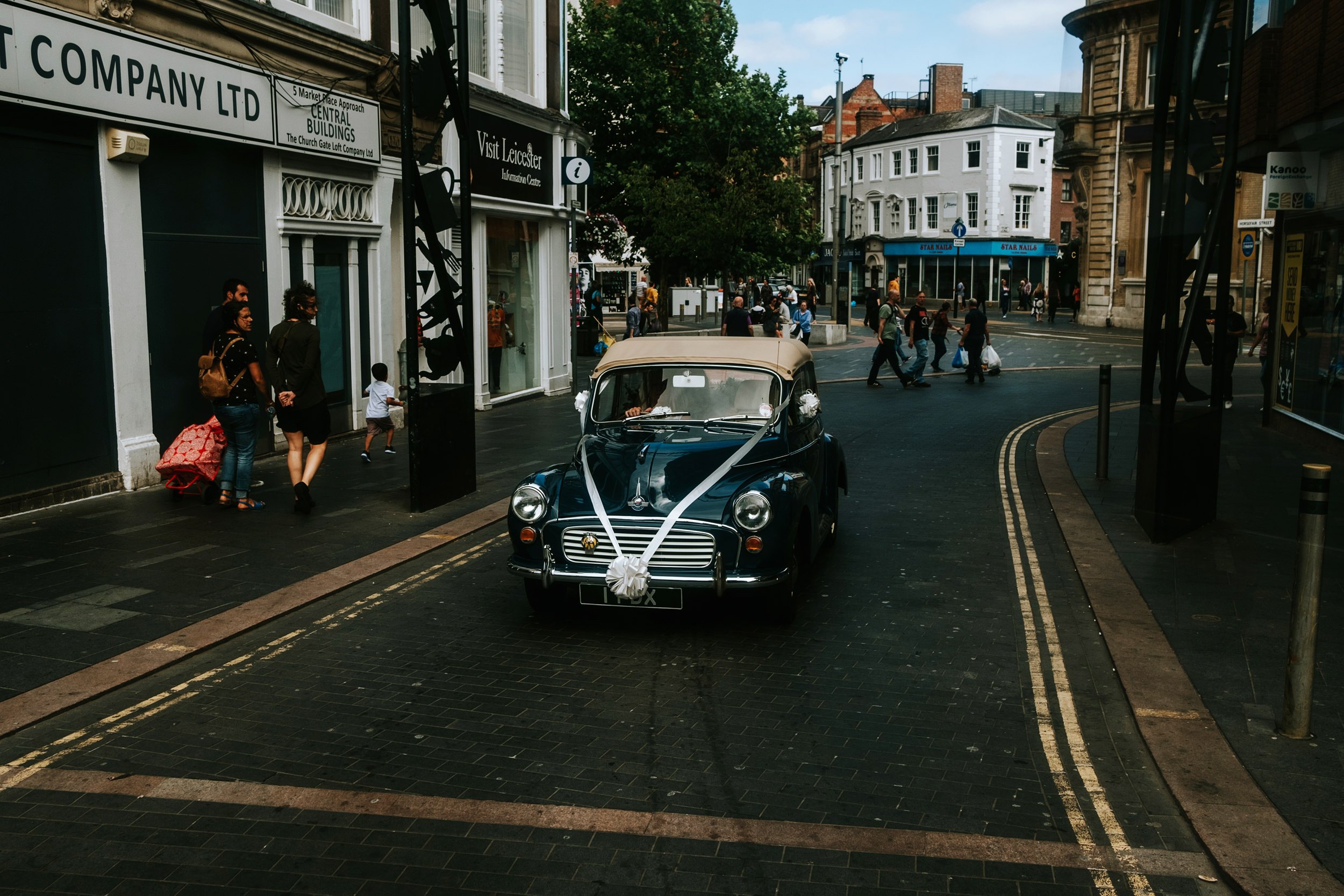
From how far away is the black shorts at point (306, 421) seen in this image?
1050cm

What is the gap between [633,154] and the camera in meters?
38.9

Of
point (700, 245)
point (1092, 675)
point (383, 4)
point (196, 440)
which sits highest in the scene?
point (383, 4)

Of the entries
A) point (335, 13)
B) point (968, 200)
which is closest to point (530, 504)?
point (335, 13)

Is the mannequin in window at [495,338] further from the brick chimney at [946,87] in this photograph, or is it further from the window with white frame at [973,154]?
the brick chimney at [946,87]

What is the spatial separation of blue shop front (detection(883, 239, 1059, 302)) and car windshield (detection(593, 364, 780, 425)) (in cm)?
5934

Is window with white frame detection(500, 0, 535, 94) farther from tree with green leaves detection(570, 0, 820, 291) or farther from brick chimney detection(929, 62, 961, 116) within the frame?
brick chimney detection(929, 62, 961, 116)

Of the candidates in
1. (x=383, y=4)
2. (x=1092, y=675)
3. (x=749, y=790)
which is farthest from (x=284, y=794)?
(x=383, y=4)

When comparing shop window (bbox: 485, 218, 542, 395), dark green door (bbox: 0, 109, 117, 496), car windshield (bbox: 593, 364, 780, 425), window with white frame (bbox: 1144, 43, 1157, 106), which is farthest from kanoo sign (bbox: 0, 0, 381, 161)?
window with white frame (bbox: 1144, 43, 1157, 106)

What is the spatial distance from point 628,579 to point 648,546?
9.0 inches

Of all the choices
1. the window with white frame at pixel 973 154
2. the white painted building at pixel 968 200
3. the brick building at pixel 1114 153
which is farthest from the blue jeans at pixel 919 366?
the window with white frame at pixel 973 154

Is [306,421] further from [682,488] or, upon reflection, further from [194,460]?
[682,488]

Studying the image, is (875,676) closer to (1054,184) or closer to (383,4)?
(383,4)

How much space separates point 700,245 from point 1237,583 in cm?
2604

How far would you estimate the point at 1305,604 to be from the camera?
540 centimetres
